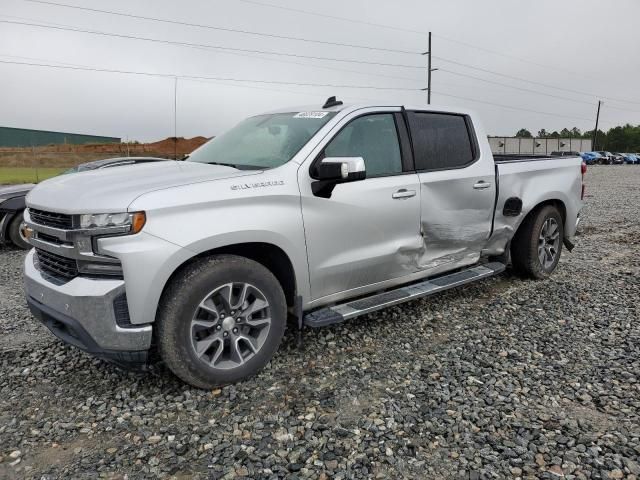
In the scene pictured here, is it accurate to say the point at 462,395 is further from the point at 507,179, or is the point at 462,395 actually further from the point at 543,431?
the point at 507,179

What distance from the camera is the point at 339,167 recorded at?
3352mm

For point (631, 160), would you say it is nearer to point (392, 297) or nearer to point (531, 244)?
point (531, 244)

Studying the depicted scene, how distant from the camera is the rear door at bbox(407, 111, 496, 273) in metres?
4.29

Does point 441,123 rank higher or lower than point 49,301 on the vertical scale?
higher

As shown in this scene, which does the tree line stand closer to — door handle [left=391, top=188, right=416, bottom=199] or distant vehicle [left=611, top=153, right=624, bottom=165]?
distant vehicle [left=611, top=153, right=624, bottom=165]

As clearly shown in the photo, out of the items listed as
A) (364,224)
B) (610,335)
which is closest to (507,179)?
(610,335)

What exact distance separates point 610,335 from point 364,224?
90.0 inches

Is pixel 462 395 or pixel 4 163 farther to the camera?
pixel 4 163

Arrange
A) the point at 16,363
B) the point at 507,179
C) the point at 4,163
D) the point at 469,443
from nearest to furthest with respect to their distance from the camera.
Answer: the point at 469,443, the point at 16,363, the point at 507,179, the point at 4,163

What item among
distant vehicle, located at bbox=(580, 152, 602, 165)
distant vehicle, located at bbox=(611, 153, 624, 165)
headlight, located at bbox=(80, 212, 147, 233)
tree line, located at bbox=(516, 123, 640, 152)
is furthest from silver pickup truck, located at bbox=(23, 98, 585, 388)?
tree line, located at bbox=(516, 123, 640, 152)

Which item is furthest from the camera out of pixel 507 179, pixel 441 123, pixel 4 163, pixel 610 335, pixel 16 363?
pixel 4 163

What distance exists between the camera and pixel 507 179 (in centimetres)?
498

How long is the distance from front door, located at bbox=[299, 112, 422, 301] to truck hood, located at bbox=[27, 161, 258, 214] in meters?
0.66

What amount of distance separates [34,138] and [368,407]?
33.2m
